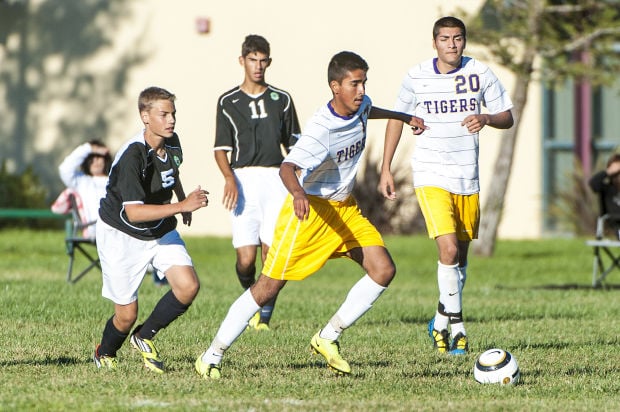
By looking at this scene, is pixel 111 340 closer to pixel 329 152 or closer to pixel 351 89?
pixel 329 152

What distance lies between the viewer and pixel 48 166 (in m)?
24.5

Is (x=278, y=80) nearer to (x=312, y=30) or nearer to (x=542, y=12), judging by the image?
(x=312, y=30)

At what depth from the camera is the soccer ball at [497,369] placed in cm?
737

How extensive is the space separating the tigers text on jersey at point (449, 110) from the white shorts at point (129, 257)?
2122 millimetres

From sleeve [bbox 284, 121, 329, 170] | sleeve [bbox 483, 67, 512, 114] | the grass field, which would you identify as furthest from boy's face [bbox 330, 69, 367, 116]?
sleeve [bbox 483, 67, 512, 114]

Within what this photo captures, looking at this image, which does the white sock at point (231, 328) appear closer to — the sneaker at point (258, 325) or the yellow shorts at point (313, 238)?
the yellow shorts at point (313, 238)

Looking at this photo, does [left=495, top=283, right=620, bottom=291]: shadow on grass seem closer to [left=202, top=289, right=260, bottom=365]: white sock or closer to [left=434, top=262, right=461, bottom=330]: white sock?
[left=434, top=262, right=461, bottom=330]: white sock

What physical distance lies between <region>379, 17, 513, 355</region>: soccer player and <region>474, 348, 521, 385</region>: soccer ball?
1.40 meters

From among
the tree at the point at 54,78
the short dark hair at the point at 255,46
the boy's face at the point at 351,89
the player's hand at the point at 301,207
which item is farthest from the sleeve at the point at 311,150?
the tree at the point at 54,78

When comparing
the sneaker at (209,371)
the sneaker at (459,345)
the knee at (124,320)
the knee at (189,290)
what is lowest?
the sneaker at (459,345)

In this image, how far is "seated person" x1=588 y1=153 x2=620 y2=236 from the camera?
14820 millimetres

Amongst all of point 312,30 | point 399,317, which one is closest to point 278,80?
point 312,30

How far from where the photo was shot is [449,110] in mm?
9000

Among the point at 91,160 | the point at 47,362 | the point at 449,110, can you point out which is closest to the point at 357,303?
the point at 449,110
